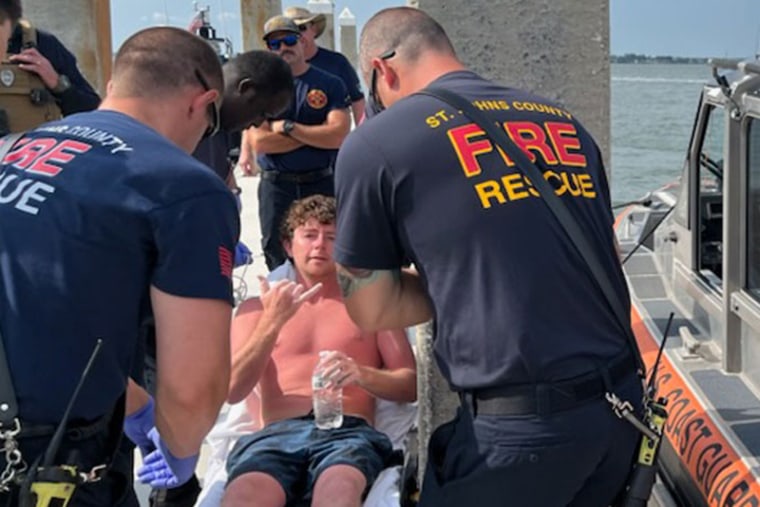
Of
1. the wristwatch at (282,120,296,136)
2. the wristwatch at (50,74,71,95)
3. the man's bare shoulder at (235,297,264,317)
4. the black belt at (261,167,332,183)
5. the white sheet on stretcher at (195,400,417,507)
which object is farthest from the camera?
the black belt at (261,167,332,183)

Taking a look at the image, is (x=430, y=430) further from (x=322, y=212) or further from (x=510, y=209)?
(x=510, y=209)

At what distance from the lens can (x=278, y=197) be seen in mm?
5199

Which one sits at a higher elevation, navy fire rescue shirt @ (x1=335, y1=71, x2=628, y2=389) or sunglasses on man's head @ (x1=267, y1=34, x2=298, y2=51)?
sunglasses on man's head @ (x1=267, y1=34, x2=298, y2=51)

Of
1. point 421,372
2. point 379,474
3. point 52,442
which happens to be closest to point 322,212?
point 421,372

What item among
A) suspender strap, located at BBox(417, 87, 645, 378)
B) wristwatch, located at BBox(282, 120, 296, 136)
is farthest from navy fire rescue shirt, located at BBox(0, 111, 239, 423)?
wristwatch, located at BBox(282, 120, 296, 136)

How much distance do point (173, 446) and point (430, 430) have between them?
117 centimetres

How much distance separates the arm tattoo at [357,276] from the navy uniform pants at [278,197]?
9.85 ft

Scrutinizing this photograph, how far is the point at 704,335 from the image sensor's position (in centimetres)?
347

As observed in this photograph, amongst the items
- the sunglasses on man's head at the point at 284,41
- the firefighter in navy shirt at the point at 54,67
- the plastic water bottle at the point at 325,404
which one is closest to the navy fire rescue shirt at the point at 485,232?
the plastic water bottle at the point at 325,404

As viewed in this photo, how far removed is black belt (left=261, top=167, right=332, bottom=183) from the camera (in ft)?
16.9

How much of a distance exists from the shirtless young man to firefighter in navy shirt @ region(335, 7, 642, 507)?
0.79 meters

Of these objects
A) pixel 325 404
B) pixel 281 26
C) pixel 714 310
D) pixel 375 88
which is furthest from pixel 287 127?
pixel 375 88

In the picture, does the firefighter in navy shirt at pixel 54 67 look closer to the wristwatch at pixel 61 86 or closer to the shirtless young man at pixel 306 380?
the wristwatch at pixel 61 86

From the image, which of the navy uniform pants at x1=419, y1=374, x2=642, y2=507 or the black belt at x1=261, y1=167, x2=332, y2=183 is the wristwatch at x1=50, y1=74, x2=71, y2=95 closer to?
the black belt at x1=261, y1=167, x2=332, y2=183
